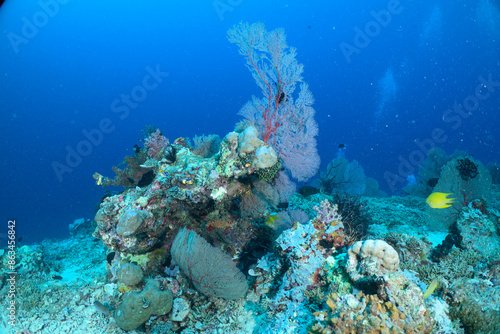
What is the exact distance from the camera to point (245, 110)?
651 centimetres

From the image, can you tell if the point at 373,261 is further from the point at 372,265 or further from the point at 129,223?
the point at 129,223

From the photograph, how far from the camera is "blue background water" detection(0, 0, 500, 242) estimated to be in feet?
283

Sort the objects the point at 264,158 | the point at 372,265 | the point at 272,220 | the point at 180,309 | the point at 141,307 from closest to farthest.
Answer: the point at 372,265 < the point at 141,307 < the point at 180,309 < the point at 264,158 < the point at 272,220

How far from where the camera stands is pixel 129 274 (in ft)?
15.4

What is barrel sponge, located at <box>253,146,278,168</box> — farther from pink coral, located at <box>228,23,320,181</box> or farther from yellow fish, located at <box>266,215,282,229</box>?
pink coral, located at <box>228,23,320,181</box>

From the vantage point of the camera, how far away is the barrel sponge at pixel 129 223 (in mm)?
4473

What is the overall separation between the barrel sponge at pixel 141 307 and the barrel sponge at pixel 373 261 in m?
3.11

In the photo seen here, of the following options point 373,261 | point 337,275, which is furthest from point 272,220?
point 373,261

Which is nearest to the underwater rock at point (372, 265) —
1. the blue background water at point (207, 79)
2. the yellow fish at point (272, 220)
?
the yellow fish at point (272, 220)

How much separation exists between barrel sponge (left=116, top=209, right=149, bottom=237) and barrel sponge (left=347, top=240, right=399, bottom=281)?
143 inches

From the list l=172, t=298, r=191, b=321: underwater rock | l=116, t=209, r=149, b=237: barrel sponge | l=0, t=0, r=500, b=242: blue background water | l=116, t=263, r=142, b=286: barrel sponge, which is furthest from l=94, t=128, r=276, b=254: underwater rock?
l=0, t=0, r=500, b=242: blue background water

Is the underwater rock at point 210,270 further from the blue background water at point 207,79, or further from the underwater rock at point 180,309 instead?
the blue background water at point 207,79

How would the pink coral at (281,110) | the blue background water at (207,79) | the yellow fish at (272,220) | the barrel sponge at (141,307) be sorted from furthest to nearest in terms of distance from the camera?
the blue background water at (207,79)
the pink coral at (281,110)
the yellow fish at (272,220)
the barrel sponge at (141,307)

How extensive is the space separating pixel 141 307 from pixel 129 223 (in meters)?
1.42
